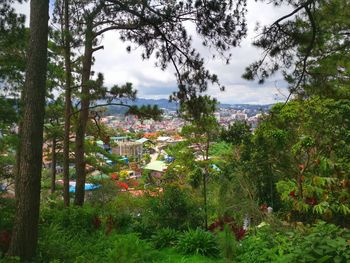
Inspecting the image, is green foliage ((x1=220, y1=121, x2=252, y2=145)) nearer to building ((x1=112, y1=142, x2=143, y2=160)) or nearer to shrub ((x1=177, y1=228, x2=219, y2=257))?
shrub ((x1=177, y1=228, x2=219, y2=257))

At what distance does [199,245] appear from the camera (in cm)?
512

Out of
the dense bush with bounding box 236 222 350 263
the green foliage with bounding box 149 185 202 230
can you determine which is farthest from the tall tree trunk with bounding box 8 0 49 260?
the green foliage with bounding box 149 185 202 230

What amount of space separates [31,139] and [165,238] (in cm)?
270

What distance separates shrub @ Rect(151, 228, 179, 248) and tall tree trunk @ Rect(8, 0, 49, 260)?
6.72 feet

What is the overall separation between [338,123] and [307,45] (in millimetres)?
1506

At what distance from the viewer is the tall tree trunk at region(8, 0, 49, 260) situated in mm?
3971

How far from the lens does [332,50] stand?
7.41 m

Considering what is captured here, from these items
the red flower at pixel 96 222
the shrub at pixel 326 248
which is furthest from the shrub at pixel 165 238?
the shrub at pixel 326 248

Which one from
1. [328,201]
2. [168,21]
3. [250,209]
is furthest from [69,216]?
[328,201]

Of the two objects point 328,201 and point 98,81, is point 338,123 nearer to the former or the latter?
point 328,201

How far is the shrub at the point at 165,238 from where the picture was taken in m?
5.60

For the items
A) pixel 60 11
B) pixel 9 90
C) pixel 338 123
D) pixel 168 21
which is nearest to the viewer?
pixel 168 21

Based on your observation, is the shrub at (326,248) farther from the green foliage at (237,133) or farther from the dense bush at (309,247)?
the green foliage at (237,133)

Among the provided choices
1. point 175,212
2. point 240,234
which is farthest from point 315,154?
point 175,212
